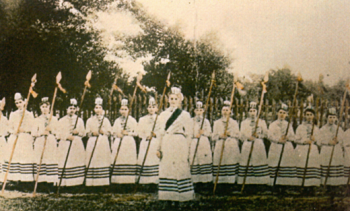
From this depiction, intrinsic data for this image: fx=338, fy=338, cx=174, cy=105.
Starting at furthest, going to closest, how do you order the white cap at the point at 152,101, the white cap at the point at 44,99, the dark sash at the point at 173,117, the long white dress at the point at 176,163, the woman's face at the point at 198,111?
the white cap at the point at 44,99 → the white cap at the point at 152,101 → the woman's face at the point at 198,111 → the dark sash at the point at 173,117 → the long white dress at the point at 176,163

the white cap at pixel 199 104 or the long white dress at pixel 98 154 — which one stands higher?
the white cap at pixel 199 104

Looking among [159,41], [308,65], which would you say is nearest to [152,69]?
[159,41]

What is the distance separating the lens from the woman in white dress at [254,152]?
4.83 m

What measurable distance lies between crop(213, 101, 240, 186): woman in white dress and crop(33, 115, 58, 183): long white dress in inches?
95.2

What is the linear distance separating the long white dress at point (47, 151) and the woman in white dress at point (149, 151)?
1309 mm

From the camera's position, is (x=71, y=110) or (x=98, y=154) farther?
(x=71, y=110)

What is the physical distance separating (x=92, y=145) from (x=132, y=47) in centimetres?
160

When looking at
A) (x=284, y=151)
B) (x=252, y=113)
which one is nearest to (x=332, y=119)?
(x=284, y=151)

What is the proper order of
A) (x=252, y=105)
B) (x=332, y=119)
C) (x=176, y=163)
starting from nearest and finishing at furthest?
(x=176, y=163) < (x=332, y=119) < (x=252, y=105)

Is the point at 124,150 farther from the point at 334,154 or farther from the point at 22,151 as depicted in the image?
the point at 334,154

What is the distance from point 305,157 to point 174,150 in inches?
73.5

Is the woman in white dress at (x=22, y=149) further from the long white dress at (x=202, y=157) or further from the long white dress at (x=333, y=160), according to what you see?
the long white dress at (x=333, y=160)

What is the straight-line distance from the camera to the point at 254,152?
488cm

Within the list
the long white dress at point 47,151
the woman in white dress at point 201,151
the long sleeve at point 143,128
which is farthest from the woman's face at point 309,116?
the long white dress at point 47,151
